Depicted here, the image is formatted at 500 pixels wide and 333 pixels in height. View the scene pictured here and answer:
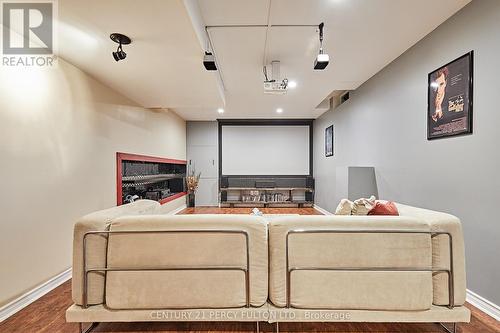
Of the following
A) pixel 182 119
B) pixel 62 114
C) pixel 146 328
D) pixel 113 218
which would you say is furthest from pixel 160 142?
pixel 146 328

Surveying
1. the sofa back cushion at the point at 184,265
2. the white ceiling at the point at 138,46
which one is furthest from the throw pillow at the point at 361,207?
the white ceiling at the point at 138,46

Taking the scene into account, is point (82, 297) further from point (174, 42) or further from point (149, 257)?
point (174, 42)

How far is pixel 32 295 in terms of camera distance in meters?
2.13

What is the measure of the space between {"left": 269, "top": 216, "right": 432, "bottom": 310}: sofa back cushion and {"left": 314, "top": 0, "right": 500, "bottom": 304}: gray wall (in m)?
0.88

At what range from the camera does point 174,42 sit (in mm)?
2199

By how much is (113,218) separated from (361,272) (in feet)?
5.82

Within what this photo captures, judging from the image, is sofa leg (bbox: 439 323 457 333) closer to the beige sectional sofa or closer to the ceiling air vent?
the beige sectional sofa

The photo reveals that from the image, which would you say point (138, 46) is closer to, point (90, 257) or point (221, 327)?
point (90, 257)

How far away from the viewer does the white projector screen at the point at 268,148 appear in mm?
7289

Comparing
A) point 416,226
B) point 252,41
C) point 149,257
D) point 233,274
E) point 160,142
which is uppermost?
point 252,41

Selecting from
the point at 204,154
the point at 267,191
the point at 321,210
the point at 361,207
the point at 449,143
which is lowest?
the point at 321,210

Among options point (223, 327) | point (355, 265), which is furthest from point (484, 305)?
point (223, 327)

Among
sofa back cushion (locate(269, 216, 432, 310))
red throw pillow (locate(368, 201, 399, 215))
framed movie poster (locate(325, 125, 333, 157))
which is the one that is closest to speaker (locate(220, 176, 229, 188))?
framed movie poster (locate(325, 125, 333, 157))

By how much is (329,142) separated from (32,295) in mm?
5644
